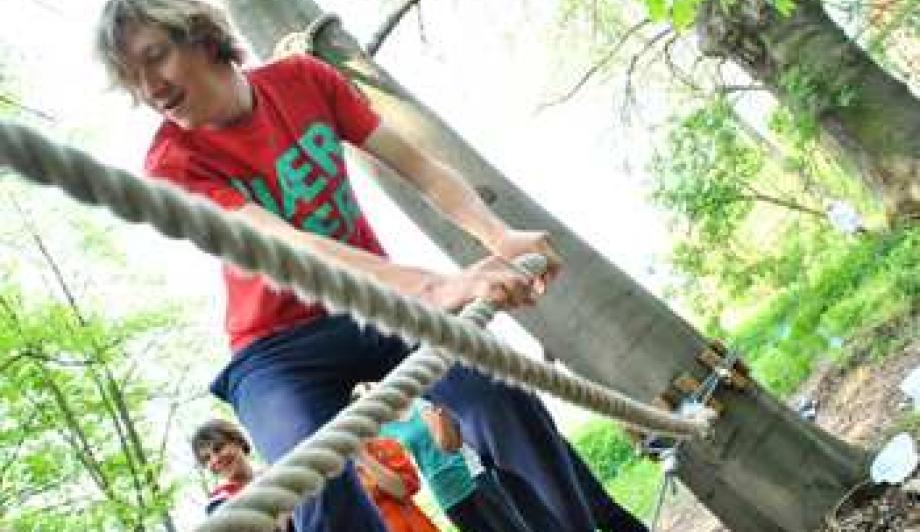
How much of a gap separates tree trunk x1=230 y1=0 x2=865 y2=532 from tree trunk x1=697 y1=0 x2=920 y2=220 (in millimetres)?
1384

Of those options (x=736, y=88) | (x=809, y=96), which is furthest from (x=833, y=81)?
(x=736, y=88)

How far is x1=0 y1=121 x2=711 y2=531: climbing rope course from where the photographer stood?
694 millimetres

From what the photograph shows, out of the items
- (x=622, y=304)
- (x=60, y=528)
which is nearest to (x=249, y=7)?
(x=622, y=304)

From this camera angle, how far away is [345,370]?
214 cm

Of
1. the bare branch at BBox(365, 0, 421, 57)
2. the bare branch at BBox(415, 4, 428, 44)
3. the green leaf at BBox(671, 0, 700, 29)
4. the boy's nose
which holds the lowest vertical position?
the boy's nose

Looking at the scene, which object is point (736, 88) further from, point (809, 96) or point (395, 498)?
point (395, 498)

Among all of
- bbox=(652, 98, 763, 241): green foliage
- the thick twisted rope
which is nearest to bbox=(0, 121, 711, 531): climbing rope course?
the thick twisted rope

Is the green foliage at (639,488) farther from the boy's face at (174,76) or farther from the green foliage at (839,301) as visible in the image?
the boy's face at (174,76)

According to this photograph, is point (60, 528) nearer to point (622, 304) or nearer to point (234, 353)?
point (622, 304)

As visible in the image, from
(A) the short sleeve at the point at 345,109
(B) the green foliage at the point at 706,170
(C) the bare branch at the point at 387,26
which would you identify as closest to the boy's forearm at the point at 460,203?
(A) the short sleeve at the point at 345,109

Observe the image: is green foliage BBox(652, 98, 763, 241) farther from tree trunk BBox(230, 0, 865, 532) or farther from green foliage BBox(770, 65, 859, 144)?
tree trunk BBox(230, 0, 865, 532)

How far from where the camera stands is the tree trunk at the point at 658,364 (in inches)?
121

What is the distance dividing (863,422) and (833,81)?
1216 millimetres

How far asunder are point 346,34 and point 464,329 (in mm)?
2584
